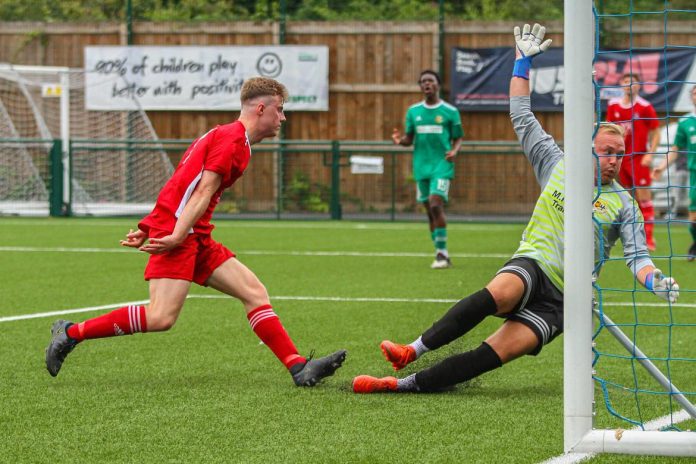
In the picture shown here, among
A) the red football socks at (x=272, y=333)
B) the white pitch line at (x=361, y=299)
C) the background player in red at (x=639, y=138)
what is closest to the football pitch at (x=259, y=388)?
the white pitch line at (x=361, y=299)

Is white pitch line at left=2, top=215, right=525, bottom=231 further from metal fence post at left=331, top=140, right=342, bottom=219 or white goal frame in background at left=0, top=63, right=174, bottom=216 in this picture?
white goal frame in background at left=0, top=63, right=174, bottom=216

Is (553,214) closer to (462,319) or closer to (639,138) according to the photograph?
(462,319)

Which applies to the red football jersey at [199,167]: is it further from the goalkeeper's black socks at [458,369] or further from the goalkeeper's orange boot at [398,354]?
the goalkeeper's black socks at [458,369]

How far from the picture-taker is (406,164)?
76.1 feet

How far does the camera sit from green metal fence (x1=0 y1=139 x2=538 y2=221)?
22594 millimetres

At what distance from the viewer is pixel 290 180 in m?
23.3

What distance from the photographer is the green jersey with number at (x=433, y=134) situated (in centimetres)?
1429

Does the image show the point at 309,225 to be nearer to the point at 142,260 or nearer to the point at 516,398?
the point at 142,260

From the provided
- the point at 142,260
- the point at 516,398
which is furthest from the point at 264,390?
the point at 142,260

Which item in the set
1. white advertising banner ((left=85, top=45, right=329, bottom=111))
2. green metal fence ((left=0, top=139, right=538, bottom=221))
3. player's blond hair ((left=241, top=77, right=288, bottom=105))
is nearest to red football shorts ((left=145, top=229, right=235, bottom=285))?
player's blond hair ((left=241, top=77, right=288, bottom=105))

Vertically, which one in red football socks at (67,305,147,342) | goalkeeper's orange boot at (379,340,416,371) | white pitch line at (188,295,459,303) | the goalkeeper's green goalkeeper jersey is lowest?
white pitch line at (188,295,459,303)

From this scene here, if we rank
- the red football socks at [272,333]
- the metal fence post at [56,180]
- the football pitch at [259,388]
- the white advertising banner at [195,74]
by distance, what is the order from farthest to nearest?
1. the white advertising banner at [195,74]
2. the metal fence post at [56,180]
3. the red football socks at [272,333]
4. the football pitch at [259,388]

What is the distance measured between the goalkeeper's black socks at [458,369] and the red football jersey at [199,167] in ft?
4.59

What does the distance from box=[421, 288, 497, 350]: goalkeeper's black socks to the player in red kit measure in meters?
0.60
